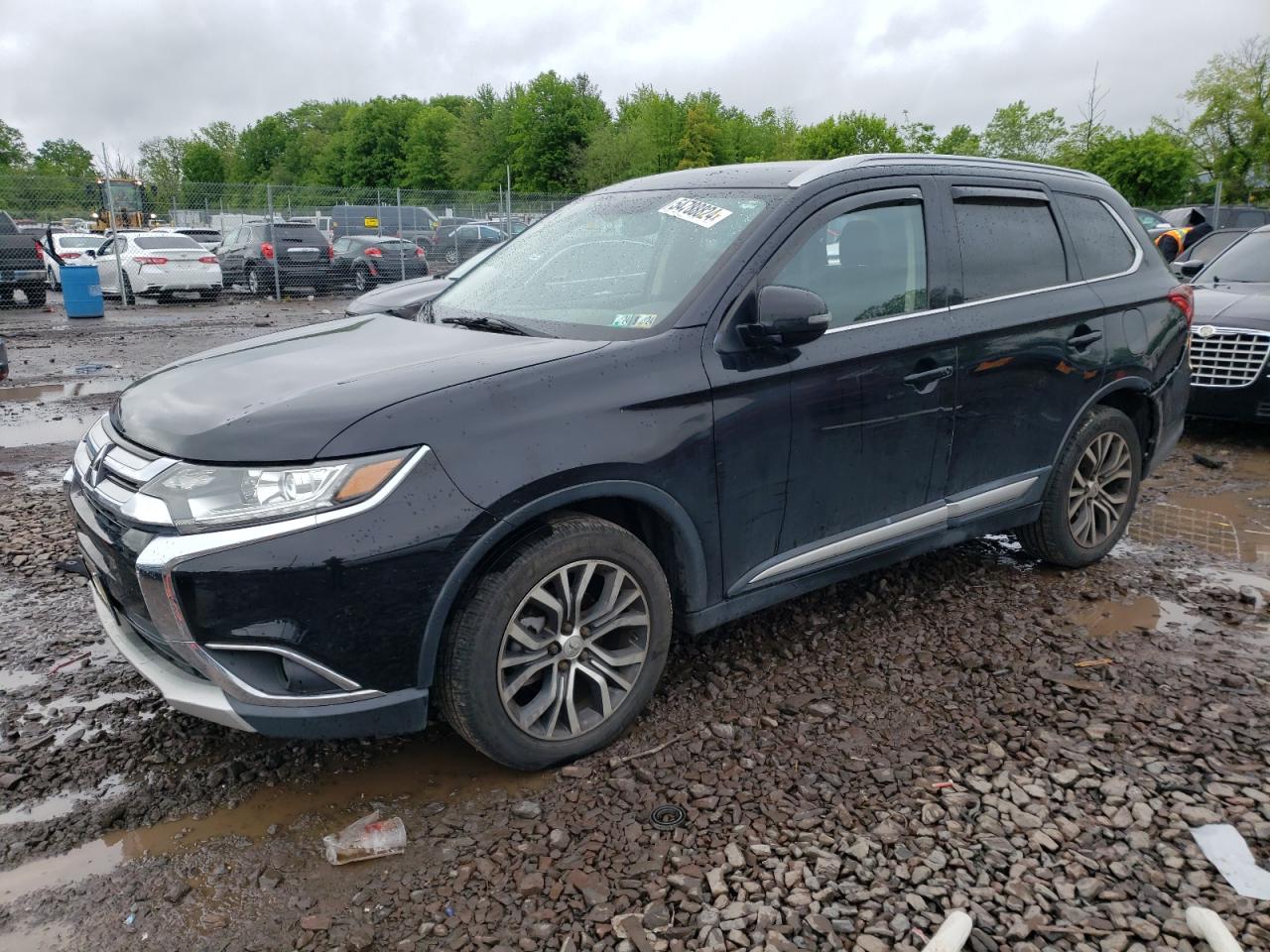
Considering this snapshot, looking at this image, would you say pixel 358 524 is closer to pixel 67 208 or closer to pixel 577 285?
pixel 577 285

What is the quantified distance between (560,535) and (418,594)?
0.45 m

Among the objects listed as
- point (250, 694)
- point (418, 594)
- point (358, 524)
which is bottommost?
point (250, 694)

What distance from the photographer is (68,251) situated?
79.1 ft

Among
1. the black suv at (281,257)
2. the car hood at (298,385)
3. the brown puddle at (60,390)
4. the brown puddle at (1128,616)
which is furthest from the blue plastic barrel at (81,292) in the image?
the brown puddle at (1128,616)

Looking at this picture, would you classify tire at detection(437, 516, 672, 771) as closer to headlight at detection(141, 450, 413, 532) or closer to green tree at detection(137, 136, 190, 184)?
headlight at detection(141, 450, 413, 532)

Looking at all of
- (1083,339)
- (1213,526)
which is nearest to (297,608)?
(1083,339)

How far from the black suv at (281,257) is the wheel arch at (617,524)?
19704 mm

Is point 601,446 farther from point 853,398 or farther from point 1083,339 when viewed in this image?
point 1083,339

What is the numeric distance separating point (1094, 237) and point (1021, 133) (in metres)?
56.0

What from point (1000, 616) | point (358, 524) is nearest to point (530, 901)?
point (358, 524)

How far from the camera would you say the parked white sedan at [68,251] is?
2138 cm

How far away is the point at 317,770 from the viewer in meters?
3.13

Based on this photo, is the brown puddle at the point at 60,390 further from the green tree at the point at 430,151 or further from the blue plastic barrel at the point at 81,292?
the green tree at the point at 430,151

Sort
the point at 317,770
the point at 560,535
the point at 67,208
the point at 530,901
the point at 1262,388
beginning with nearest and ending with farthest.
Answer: the point at 530,901
the point at 560,535
the point at 317,770
the point at 1262,388
the point at 67,208
